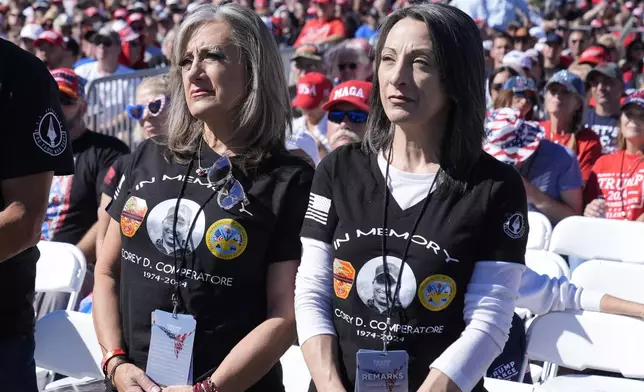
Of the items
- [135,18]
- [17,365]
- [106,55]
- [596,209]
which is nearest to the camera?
[17,365]

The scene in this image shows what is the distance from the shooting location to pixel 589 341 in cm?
392

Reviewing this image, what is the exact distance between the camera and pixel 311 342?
2.58m

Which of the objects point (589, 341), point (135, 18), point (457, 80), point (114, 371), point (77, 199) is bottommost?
point (135, 18)

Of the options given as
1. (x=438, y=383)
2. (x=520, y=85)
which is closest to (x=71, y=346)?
(x=438, y=383)

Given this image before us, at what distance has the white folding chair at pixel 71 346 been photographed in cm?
391

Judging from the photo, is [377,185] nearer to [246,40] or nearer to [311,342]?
[311,342]

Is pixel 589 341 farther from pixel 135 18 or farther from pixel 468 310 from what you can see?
pixel 135 18

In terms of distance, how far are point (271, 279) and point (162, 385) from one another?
429mm

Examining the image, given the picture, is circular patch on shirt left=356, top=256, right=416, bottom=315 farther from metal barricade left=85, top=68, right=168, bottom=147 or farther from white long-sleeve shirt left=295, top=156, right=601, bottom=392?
metal barricade left=85, top=68, right=168, bottom=147

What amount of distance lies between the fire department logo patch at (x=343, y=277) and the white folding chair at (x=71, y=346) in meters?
1.62

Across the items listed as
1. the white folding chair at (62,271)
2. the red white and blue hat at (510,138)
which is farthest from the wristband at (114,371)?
the red white and blue hat at (510,138)

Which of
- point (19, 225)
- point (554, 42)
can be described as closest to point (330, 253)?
point (19, 225)

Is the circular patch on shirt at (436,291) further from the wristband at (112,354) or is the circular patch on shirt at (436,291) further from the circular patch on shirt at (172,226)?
the wristband at (112,354)

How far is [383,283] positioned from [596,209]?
4053 mm
